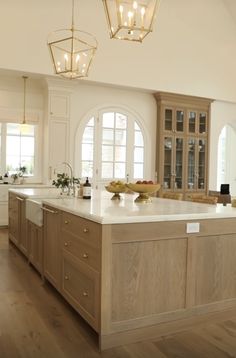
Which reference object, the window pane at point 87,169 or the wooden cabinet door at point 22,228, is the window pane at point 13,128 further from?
the wooden cabinet door at point 22,228

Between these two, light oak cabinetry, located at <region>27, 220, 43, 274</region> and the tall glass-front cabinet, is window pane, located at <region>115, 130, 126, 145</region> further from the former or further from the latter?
light oak cabinetry, located at <region>27, 220, 43, 274</region>

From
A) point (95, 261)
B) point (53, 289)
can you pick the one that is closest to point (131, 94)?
point (53, 289)

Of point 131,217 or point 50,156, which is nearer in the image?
point 131,217

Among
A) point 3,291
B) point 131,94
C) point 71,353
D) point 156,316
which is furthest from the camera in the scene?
point 131,94

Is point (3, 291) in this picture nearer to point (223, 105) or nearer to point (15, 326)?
point (15, 326)

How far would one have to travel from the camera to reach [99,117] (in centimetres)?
740

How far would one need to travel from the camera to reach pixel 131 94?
7691 millimetres

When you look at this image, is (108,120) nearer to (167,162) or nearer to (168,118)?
(168,118)

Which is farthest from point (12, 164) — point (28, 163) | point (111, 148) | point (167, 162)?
point (167, 162)

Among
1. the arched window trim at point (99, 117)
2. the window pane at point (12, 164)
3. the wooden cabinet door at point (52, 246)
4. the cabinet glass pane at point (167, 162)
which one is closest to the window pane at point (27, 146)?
the window pane at point (12, 164)

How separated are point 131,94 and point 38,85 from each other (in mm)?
1977

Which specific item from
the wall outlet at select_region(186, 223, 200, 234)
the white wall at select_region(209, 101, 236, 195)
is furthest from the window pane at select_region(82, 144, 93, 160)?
the wall outlet at select_region(186, 223, 200, 234)

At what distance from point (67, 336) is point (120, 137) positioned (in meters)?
5.59

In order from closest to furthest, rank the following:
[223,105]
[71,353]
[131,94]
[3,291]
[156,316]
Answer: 1. [71,353]
2. [156,316]
3. [3,291]
4. [131,94]
5. [223,105]
